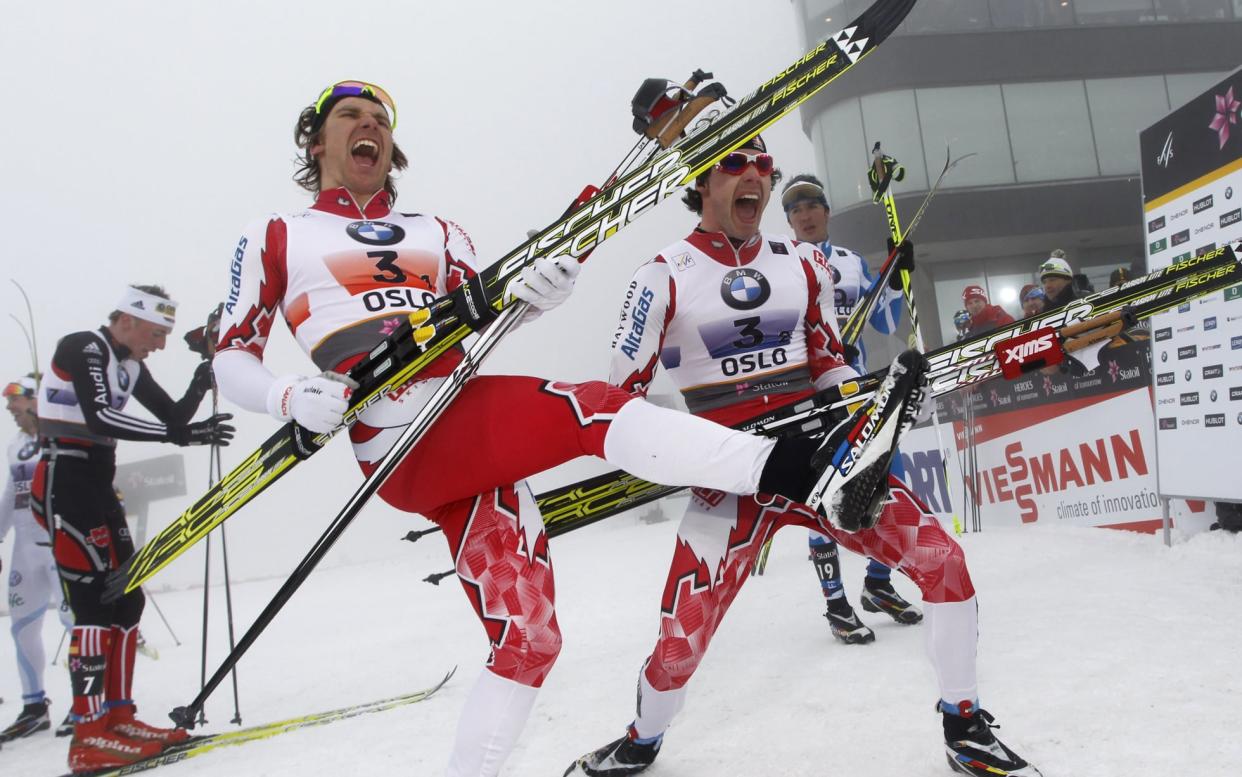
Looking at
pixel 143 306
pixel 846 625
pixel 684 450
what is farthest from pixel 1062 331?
pixel 143 306

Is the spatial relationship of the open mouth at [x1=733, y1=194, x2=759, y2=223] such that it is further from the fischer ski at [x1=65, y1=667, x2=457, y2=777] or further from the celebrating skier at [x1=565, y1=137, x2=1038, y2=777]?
the fischer ski at [x1=65, y1=667, x2=457, y2=777]

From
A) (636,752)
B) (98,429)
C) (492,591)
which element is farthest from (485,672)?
(98,429)

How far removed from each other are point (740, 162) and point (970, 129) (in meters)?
14.6

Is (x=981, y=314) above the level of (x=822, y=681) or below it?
above

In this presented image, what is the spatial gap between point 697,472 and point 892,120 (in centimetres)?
1540

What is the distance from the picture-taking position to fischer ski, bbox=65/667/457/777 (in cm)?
346

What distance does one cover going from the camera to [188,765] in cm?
338

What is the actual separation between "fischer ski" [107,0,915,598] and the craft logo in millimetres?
3379

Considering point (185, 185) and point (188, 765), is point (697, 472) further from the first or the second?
point (185, 185)

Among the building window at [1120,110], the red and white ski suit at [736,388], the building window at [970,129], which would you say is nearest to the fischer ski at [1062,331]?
the red and white ski suit at [736,388]

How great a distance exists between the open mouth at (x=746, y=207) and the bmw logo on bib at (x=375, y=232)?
1183 millimetres

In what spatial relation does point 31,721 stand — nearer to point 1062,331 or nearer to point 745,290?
point 745,290

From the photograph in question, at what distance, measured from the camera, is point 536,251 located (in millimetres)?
2240

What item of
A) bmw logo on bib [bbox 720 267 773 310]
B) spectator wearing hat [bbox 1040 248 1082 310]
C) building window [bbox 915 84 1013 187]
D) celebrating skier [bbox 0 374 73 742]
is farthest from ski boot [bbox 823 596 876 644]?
building window [bbox 915 84 1013 187]
